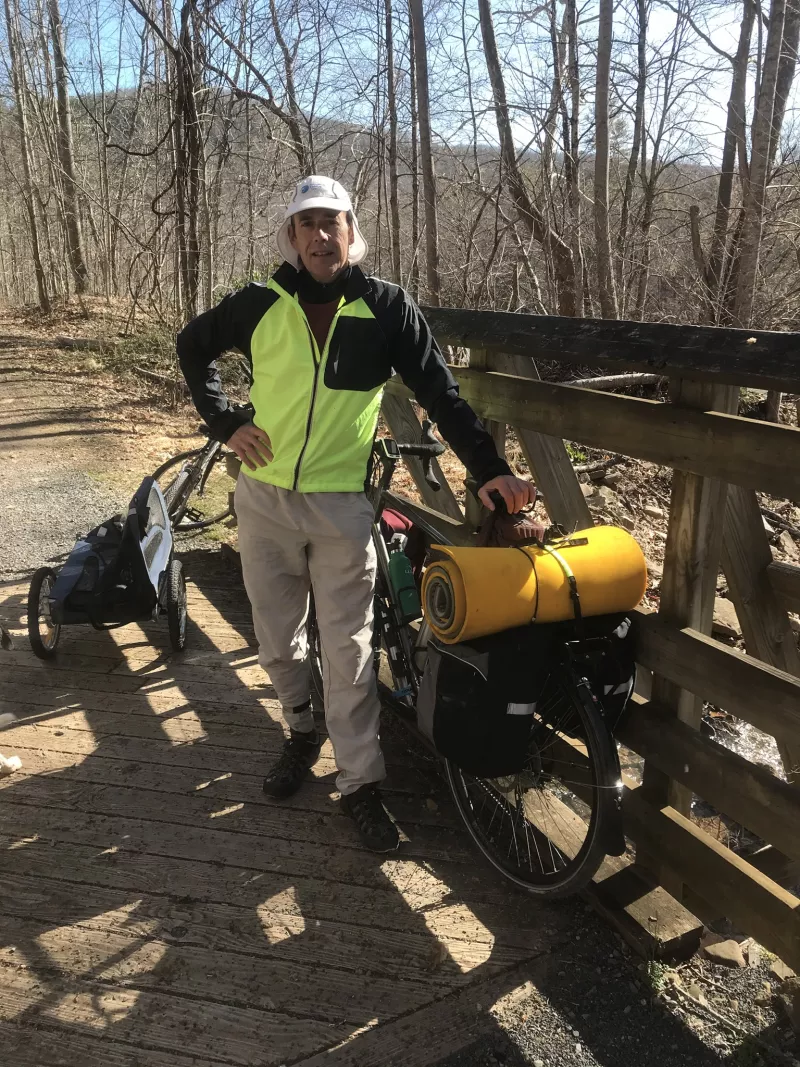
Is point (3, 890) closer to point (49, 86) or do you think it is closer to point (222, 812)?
point (222, 812)

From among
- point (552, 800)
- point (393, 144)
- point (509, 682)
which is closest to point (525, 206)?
point (393, 144)

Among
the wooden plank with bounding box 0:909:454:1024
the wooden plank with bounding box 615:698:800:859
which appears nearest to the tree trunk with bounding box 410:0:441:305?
the wooden plank with bounding box 615:698:800:859

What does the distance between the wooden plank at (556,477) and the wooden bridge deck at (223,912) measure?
44.9 inches

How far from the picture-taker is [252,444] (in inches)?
95.3

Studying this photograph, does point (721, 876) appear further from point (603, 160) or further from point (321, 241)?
point (603, 160)

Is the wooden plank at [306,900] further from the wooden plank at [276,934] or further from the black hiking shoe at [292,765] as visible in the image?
the black hiking shoe at [292,765]

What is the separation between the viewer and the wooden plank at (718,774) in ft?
5.82

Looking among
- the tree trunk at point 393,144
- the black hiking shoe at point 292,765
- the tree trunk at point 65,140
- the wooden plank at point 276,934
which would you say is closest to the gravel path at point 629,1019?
the wooden plank at point 276,934

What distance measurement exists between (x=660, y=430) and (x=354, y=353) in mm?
949

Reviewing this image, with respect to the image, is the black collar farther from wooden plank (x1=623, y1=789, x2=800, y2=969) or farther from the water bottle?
wooden plank (x1=623, y1=789, x2=800, y2=969)

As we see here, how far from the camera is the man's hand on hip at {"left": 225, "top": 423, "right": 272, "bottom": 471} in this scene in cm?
242

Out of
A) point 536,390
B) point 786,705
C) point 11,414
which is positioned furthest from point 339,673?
point 11,414

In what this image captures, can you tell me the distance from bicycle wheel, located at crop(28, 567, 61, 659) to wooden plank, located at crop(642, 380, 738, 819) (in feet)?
9.46

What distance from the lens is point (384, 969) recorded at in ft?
6.89
